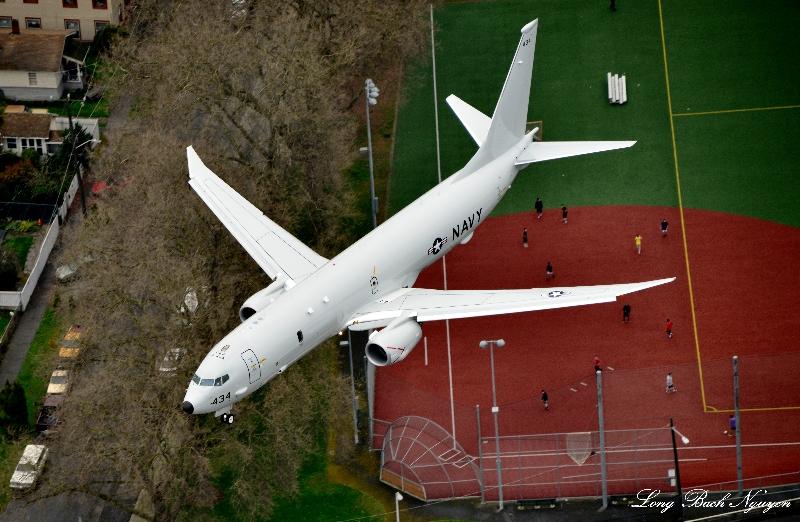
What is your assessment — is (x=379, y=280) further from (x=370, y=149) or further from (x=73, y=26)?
(x=73, y=26)

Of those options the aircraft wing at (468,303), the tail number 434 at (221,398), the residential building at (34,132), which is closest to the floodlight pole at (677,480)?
the aircraft wing at (468,303)

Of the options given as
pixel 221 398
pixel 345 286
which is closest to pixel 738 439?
pixel 345 286

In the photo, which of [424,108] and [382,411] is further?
[424,108]

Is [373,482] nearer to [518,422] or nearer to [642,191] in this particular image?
[518,422]

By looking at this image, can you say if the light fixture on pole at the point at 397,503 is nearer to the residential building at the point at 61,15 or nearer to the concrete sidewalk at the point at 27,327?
the concrete sidewalk at the point at 27,327

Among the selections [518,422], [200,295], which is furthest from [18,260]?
[518,422]

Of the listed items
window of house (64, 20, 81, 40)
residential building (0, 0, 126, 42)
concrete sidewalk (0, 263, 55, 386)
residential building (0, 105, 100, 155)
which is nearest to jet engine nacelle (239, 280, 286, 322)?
concrete sidewalk (0, 263, 55, 386)
